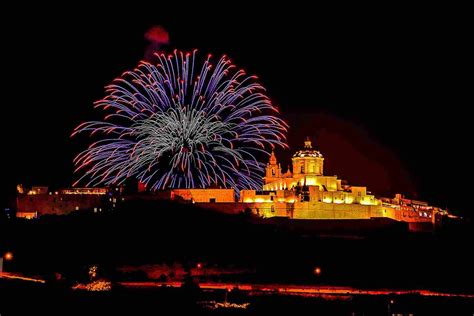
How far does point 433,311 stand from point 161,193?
35.5 m

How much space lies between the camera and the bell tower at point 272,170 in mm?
81875

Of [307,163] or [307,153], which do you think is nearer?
[307,163]

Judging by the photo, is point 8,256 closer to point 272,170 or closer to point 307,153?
point 272,170

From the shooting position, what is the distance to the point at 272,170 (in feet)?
270

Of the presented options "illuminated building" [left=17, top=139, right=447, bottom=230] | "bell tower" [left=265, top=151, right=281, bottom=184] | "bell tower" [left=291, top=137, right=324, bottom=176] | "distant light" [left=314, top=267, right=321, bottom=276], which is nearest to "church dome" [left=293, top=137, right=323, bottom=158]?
"bell tower" [left=291, top=137, right=324, bottom=176]

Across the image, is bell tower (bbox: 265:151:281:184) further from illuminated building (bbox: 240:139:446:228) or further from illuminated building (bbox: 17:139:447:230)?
illuminated building (bbox: 17:139:447:230)

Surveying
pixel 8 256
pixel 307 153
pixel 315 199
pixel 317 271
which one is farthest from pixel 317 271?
pixel 307 153

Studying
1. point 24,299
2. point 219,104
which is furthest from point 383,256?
point 24,299

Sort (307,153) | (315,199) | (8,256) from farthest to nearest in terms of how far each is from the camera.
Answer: (307,153) < (315,199) < (8,256)

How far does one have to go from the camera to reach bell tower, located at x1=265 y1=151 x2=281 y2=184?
81875mm

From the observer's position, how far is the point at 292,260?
56938 mm

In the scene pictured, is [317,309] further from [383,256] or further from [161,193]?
[161,193]

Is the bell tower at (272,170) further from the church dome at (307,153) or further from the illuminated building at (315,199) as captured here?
the church dome at (307,153)

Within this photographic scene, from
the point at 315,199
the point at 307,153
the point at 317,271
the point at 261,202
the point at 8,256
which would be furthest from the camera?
the point at 307,153
